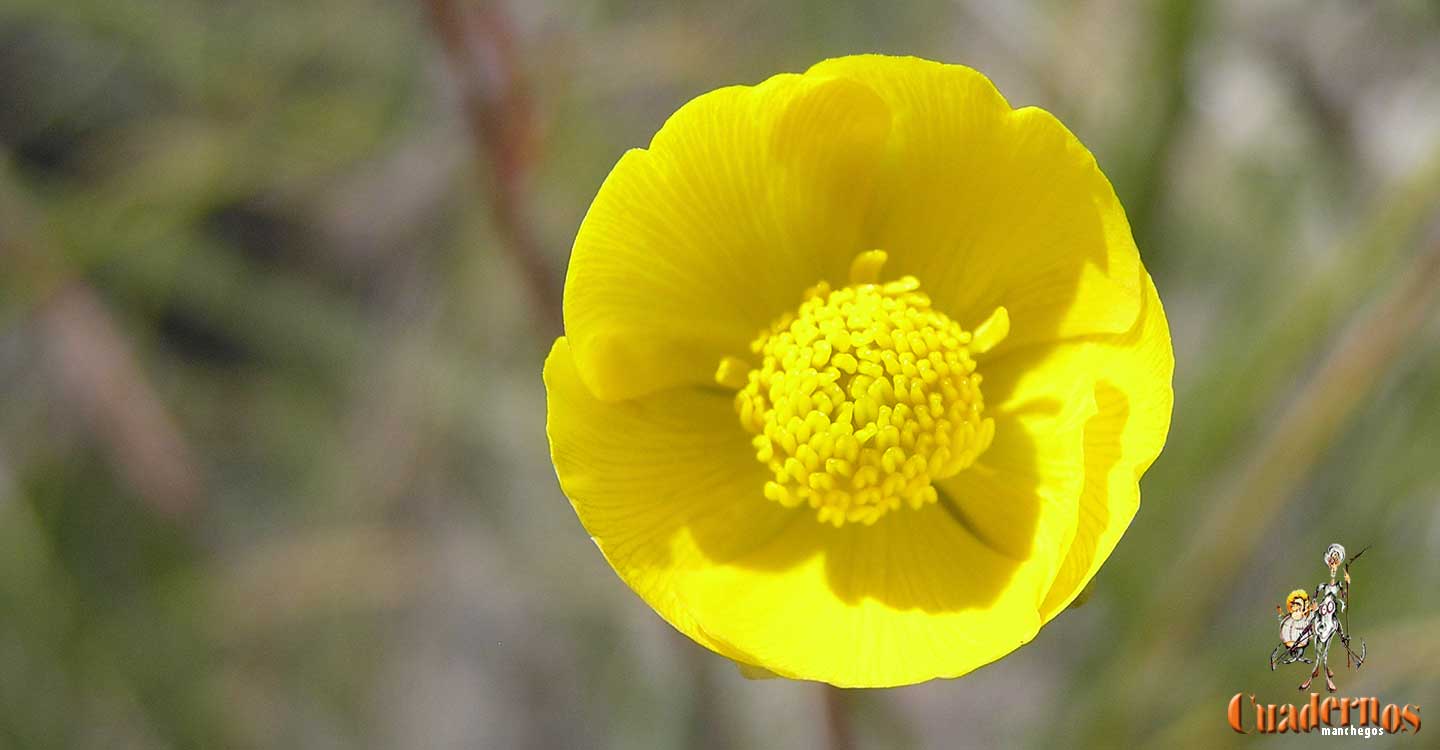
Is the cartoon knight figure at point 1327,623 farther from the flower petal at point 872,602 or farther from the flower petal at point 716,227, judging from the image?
the flower petal at point 716,227

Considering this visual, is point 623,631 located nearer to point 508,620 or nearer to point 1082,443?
point 508,620

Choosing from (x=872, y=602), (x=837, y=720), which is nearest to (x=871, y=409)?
(x=872, y=602)

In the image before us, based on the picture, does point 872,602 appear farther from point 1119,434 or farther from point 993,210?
point 993,210

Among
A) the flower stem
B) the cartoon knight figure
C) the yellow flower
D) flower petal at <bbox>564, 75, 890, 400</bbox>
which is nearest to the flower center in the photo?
the yellow flower

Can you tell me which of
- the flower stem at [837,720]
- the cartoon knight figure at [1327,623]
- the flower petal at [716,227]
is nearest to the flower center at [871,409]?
the flower petal at [716,227]

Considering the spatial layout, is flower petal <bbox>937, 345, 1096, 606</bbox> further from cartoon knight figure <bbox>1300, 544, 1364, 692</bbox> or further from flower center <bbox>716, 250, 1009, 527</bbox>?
cartoon knight figure <bbox>1300, 544, 1364, 692</bbox>
